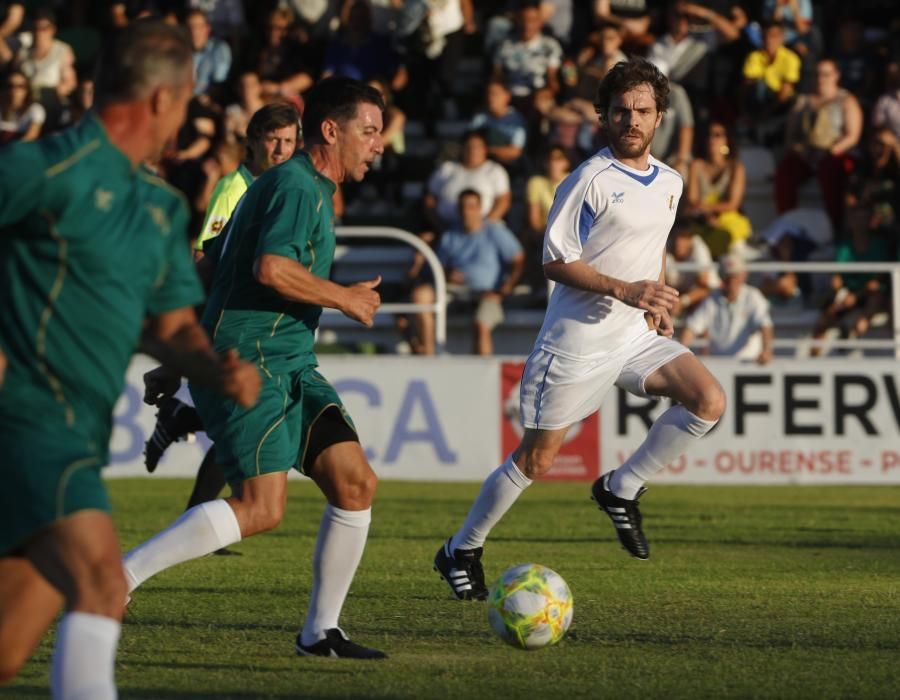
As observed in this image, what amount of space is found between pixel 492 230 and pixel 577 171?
9.77 m

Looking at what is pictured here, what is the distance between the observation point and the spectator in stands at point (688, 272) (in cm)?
1786

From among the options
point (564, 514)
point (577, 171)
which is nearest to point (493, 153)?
point (564, 514)

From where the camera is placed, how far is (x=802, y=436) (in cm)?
1628

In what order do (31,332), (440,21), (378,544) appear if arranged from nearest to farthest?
(31,332)
(378,544)
(440,21)

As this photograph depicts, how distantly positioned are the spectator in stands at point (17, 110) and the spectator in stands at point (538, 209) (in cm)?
597

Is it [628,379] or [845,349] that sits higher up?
[628,379]

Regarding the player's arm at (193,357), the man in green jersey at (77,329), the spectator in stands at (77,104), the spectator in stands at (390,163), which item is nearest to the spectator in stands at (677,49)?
the spectator in stands at (390,163)

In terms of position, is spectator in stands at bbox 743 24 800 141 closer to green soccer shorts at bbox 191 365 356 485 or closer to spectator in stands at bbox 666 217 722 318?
spectator in stands at bbox 666 217 722 318

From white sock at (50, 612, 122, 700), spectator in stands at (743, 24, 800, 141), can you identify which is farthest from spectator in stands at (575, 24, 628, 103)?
white sock at (50, 612, 122, 700)

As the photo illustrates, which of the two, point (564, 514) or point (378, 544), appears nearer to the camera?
point (378, 544)

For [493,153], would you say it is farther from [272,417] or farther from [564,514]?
[272,417]

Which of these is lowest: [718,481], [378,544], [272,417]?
[718,481]

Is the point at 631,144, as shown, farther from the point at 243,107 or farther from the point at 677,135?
the point at 243,107

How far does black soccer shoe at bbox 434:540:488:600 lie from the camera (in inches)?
338
